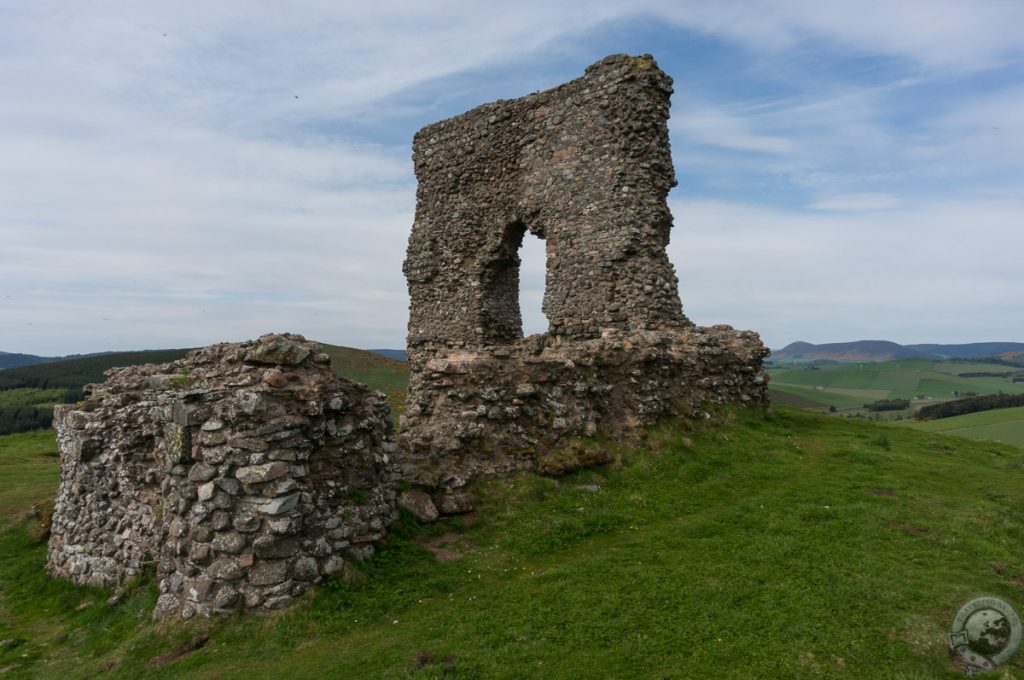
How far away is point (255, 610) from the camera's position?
784 centimetres

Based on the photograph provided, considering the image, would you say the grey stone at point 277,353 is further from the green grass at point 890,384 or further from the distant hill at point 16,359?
the distant hill at point 16,359

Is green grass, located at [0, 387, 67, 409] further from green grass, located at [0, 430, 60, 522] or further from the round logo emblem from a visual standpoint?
the round logo emblem

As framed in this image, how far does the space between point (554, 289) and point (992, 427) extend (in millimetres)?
22949

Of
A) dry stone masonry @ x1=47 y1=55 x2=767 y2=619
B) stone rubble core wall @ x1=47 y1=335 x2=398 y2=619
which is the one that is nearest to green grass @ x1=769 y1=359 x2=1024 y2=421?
dry stone masonry @ x1=47 y1=55 x2=767 y2=619

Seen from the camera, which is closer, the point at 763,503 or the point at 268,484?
the point at 268,484

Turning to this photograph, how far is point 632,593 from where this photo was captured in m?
7.90

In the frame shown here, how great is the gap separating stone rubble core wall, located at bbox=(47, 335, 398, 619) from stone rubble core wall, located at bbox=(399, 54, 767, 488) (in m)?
1.76

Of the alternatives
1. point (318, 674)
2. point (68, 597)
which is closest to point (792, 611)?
point (318, 674)

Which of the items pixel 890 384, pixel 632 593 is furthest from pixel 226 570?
pixel 890 384

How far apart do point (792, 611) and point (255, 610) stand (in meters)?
6.70

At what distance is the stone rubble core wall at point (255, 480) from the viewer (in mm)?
7988

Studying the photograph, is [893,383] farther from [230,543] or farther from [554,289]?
[230,543]

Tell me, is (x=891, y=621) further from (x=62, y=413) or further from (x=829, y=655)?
(x=62, y=413)

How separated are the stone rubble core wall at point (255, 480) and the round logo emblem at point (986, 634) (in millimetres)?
7270
